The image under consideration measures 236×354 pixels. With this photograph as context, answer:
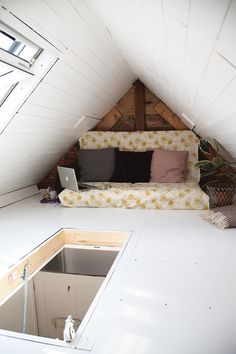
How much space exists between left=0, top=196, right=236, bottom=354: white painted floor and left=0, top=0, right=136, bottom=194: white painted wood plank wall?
824 mm

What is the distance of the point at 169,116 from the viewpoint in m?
3.75

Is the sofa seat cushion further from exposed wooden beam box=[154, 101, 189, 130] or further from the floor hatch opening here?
exposed wooden beam box=[154, 101, 189, 130]

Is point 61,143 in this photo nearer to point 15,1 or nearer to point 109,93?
point 109,93

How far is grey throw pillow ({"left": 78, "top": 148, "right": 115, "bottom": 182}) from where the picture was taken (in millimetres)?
3434

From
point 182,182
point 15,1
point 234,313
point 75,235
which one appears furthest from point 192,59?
point 182,182

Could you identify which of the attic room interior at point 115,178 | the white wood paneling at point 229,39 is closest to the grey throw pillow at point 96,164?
the attic room interior at point 115,178

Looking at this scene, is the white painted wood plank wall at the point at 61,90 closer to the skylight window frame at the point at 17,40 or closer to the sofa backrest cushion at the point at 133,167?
the skylight window frame at the point at 17,40

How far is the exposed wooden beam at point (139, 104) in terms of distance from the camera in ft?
12.4

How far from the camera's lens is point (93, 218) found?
2508 mm

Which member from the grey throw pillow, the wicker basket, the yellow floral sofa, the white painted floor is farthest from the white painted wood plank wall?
the wicker basket

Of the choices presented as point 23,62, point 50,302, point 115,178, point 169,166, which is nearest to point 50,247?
point 50,302

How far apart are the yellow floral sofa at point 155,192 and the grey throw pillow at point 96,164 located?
0.17m

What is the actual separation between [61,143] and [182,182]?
163 centimetres

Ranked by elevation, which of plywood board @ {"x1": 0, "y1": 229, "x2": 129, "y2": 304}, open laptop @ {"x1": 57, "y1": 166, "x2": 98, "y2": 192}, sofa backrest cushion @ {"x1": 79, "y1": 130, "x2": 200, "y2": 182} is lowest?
plywood board @ {"x1": 0, "y1": 229, "x2": 129, "y2": 304}
